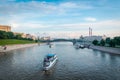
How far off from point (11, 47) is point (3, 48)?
15945 mm

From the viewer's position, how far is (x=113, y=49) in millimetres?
91375

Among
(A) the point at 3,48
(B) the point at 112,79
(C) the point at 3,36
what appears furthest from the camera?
(C) the point at 3,36

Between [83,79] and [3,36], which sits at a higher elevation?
[3,36]

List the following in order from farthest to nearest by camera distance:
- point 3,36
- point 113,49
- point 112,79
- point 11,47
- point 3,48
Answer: point 3,36 → point 11,47 → point 3,48 → point 113,49 → point 112,79

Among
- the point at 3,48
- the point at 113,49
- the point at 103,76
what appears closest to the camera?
the point at 103,76

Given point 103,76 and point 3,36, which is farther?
point 3,36

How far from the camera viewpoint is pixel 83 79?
1431 inches

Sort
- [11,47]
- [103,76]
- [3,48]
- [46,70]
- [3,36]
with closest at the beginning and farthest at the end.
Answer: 1. [103,76]
2. [46,70]
3. [3,48]
4. [11,47]
5. [3,36]

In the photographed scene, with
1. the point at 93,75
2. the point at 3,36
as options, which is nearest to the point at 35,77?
the point at 93,75

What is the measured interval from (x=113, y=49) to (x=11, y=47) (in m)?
67.4

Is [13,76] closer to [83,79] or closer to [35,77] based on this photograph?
[35,77]

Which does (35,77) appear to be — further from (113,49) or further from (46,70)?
(113,49)

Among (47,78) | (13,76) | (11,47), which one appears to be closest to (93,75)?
(47,78)

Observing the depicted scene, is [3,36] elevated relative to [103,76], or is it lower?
elevated
